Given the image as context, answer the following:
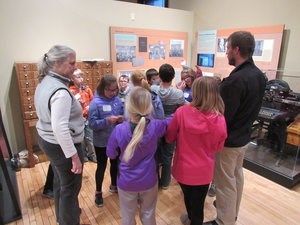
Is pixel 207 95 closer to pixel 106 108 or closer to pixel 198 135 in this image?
pixel 198 135

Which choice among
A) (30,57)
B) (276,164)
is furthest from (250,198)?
(30,57)

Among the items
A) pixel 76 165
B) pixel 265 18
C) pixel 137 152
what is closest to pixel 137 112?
pixel 137 152

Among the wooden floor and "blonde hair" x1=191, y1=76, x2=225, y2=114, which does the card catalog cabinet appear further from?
"blonde hair" x1=191, y1=76, x2=225, y2=114

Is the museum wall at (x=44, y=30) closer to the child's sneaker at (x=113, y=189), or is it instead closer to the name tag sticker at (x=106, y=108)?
the child's sneaker at (x=113, y=189)

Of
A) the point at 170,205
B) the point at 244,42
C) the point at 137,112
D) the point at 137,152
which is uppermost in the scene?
the point at 244,42

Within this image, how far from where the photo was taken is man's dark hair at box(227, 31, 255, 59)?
1.53 meters

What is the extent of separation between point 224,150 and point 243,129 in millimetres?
206

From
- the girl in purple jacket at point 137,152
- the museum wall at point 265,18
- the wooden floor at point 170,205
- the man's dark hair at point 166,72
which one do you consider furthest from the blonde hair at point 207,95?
the museum wall at point 265,18

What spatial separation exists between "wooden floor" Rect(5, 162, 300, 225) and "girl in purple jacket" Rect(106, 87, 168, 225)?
2.00ft

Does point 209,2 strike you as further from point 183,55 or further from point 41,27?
point 41,27

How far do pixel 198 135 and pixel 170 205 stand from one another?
1.14 m

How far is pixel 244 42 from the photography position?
1.53 metres

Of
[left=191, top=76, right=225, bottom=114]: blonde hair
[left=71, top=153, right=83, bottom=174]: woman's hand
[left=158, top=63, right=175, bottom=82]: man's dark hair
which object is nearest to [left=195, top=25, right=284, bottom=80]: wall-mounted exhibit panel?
[left=158, top=63, right=175, bottom=82]: man's dark hair

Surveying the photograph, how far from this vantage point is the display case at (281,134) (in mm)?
2678
